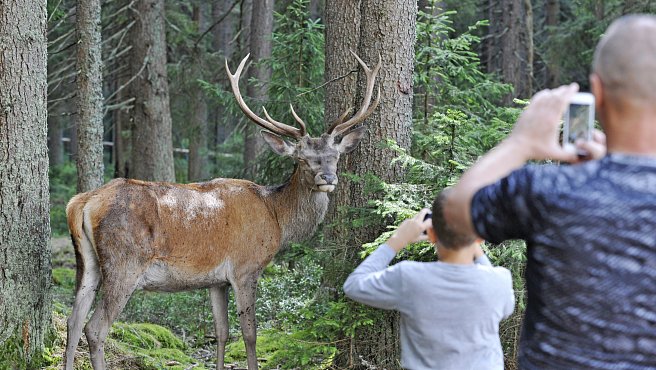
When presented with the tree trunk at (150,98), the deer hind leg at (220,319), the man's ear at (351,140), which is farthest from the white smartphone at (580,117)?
the tree trunk at (150,98)

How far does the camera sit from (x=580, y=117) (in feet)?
8.84

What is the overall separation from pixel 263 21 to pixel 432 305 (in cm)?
1309

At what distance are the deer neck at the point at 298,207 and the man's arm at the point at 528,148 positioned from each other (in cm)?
561

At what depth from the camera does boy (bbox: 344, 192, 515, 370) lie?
3508mm

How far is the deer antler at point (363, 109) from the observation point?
729cm

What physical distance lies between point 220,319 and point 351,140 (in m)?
2.22

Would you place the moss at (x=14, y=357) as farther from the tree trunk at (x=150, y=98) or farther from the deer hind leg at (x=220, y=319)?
the tree trunk at (x=150, y=98)

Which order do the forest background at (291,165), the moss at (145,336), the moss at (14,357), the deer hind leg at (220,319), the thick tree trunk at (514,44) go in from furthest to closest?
the thick tree trunk at (514,44), the moss at (145,336), the deer hind leg at (220,319), the moss at (14,357), the forest background at (291,165)

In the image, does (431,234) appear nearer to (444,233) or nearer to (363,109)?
(444,233)

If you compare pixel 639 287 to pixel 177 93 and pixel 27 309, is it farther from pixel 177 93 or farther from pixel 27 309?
pixel 177 93

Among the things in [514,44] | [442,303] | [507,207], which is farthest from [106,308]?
[514,44]

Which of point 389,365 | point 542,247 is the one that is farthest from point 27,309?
point 542,247

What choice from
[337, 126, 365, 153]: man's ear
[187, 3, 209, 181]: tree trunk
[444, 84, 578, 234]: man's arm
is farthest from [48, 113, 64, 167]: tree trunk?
[444, 84, 578, 234]: man's arm

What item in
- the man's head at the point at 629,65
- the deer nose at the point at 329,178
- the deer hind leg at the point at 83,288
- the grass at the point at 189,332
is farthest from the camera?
the deer nose at the point at 329,178
